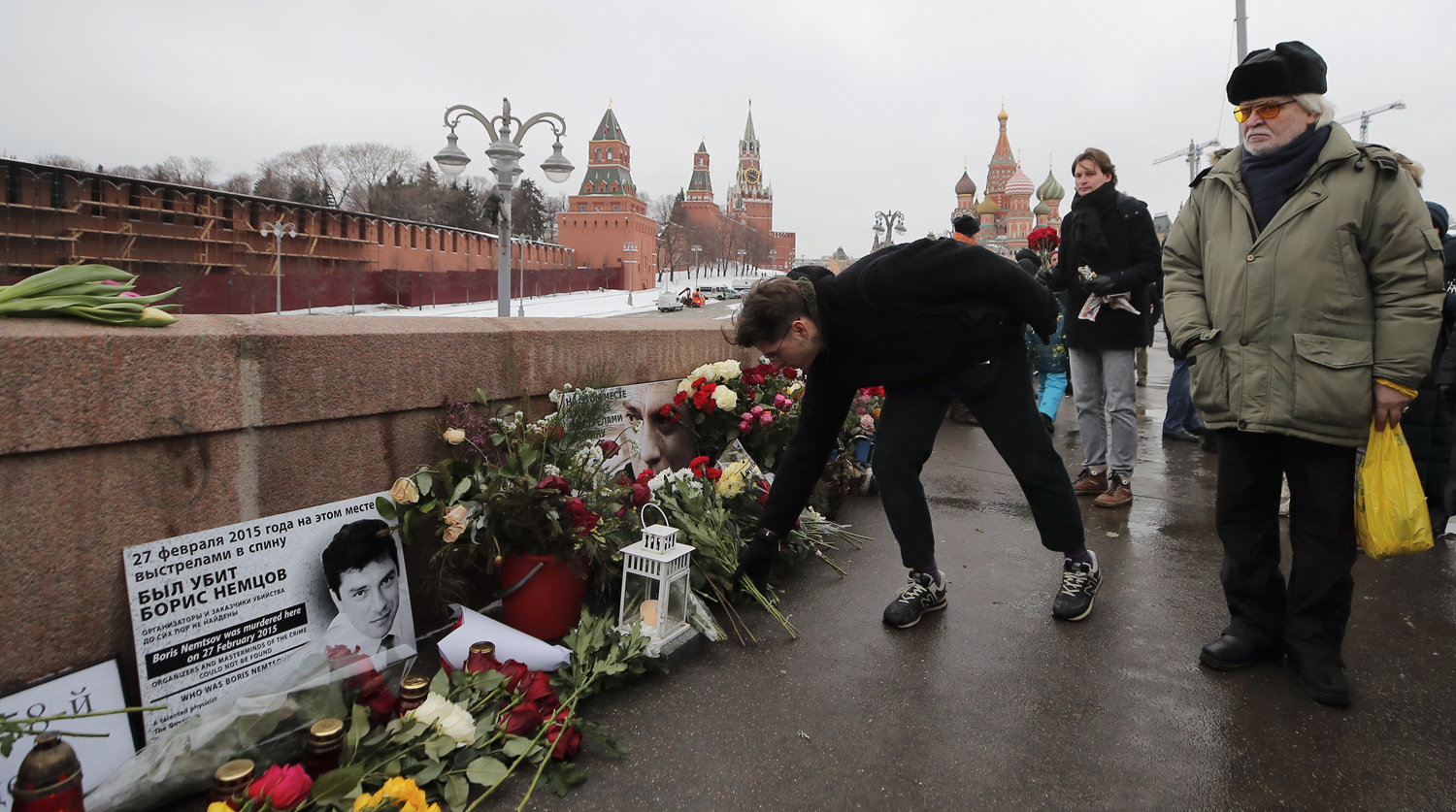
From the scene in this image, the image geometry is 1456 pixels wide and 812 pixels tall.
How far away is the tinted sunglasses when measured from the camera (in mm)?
2676

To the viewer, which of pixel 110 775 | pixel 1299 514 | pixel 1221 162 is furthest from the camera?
pixel 1221 162

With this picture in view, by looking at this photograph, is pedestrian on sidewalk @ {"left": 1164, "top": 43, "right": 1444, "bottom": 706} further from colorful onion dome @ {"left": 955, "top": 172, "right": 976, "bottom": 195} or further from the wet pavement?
colorful onion dome @ {"left": 955, "top": 172, "right": 976, "bottom": 195}

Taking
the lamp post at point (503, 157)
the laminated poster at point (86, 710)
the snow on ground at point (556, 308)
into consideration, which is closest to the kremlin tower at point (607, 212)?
the snow on ground at point (556, 308)

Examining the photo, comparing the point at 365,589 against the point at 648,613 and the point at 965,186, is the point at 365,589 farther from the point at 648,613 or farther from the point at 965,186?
the point at 965,186

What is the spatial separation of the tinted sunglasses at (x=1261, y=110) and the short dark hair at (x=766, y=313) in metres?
1.60

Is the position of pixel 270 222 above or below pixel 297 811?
above

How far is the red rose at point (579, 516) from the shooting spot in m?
3.07

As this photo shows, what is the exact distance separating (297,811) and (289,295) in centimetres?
4600

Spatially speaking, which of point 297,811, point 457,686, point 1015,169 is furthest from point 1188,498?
point 1015,169

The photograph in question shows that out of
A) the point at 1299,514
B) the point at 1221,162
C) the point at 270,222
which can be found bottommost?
the point at 1299,514

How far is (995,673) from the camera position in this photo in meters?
2.87

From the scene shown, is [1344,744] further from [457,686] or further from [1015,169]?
[1015,169]

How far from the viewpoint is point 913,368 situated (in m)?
2.97

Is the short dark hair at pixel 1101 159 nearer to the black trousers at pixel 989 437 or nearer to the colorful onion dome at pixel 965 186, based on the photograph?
the black trousers at pixel 989 437
